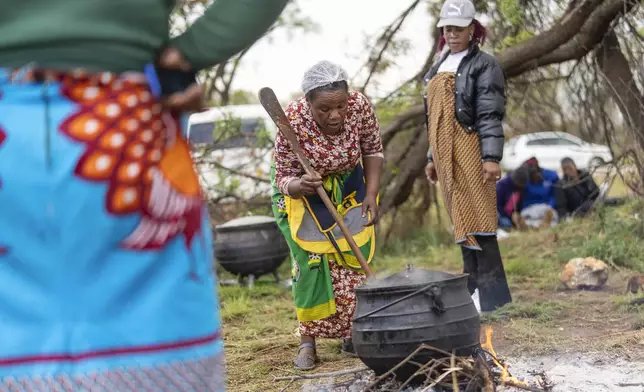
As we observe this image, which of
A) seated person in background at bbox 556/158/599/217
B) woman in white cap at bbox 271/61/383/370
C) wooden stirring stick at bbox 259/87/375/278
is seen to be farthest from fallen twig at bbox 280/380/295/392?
seated person in background at bbox 556/158/599/217

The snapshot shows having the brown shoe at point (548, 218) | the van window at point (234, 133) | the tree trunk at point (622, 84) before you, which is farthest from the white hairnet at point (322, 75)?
the brown shoe at point (548, 218)

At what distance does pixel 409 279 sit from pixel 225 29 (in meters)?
2.00

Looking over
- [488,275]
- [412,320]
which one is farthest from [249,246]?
[412,320]

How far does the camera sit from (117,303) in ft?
5.71

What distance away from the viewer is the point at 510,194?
36.4 feet

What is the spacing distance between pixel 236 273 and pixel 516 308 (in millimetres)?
3006

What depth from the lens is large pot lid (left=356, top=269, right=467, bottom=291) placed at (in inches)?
139

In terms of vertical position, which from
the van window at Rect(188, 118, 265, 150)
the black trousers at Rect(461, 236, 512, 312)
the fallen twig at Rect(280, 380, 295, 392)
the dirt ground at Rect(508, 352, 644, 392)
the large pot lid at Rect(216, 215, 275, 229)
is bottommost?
the dirt ground at Rect(508, 352, 644, 392)

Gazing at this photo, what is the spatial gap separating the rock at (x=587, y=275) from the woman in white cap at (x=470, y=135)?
1139 millimetres

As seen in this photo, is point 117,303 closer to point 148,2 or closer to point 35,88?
point 35,88

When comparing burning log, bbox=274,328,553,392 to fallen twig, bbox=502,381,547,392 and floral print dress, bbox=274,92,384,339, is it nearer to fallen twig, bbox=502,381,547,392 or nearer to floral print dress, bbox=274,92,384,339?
fallen twig, bbox=502,381,547,392

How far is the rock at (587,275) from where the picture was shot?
6406mm

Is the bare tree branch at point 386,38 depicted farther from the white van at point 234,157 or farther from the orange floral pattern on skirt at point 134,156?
the orange floral pattern on skirt at point 134,156

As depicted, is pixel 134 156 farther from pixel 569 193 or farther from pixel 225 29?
pixel 569 193
